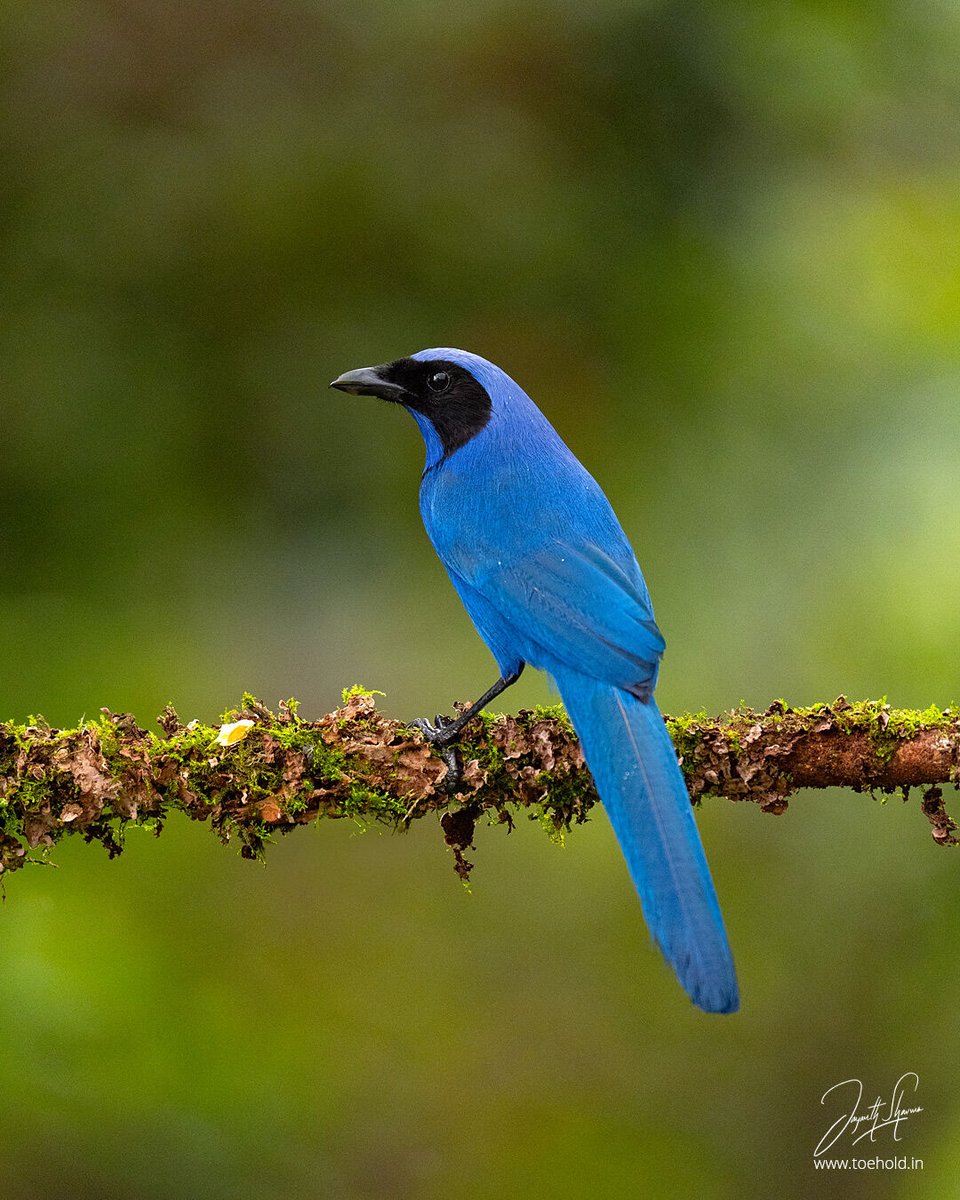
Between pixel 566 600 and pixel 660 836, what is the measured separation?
84 centimetres

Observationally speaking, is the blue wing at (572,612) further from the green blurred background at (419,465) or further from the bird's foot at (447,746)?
the green blurred background at (419,465)

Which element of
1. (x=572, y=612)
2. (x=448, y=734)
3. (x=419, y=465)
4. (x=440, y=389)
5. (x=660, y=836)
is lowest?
(x=660, y=836)

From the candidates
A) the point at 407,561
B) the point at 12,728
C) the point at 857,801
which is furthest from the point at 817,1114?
the point at 12,728

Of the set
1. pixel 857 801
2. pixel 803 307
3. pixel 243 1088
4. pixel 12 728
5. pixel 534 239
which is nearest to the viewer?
pixel 12 728

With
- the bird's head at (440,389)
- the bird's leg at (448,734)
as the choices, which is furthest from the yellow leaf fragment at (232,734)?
the bird's head at (440,389)

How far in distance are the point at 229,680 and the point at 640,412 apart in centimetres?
196

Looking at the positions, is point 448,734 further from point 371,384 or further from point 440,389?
point 371,384

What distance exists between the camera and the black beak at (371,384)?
465 centimetres

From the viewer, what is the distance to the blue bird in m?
3.09

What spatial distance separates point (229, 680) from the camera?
5336 millimetres

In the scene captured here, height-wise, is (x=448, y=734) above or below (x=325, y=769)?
above

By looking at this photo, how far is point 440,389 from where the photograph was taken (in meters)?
4.57

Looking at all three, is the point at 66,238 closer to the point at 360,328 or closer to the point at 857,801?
the point at 360,328

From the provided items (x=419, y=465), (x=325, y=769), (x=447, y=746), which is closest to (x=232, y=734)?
(x=325, y=769)
